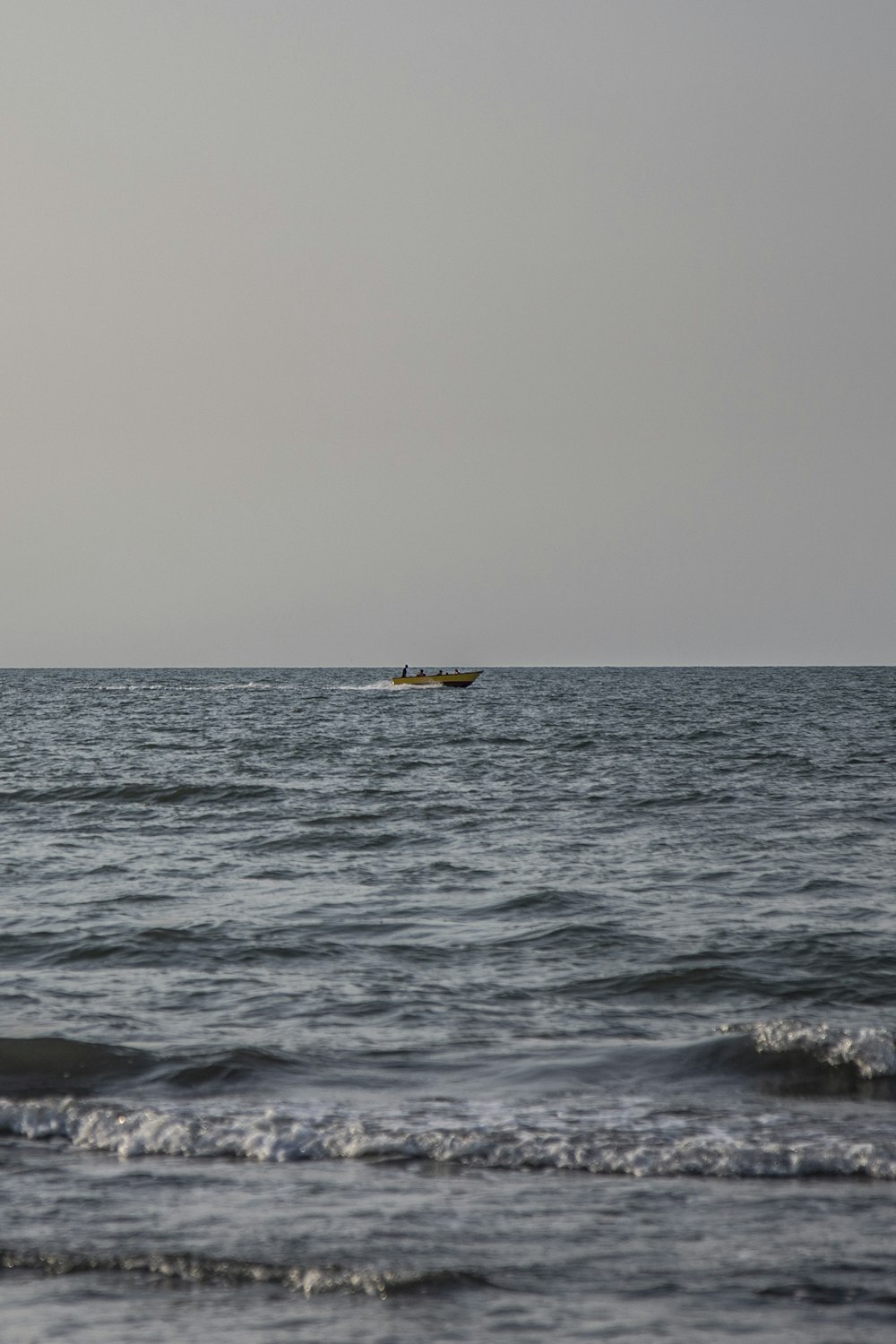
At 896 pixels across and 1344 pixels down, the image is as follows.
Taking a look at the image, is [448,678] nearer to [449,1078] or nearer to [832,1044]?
[832,1044]

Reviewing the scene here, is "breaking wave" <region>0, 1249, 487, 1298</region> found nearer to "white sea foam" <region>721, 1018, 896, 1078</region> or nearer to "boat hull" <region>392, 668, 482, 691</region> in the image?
"white sea foam" <region>721, 1018, 896, 1078</region>

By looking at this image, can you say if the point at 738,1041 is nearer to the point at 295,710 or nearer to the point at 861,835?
the point at 861,835


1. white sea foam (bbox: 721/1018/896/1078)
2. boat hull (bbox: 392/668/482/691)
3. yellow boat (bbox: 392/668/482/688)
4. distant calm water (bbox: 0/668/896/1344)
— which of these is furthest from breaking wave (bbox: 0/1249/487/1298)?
boat hull (bbox: 392/668/482/691)

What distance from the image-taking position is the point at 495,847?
21.7 m

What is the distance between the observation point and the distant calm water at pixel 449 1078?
241 inches

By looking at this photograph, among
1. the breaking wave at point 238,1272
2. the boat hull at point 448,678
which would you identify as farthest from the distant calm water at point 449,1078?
the boat hull at point 448,678

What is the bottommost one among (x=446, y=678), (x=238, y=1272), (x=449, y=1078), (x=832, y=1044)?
(x=238, y=1272)

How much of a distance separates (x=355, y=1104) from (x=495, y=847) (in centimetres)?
1268

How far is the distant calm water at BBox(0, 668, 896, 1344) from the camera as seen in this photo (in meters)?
6.12

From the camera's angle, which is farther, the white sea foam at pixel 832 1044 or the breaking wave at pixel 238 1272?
the white sea foam at pixel 832 1044

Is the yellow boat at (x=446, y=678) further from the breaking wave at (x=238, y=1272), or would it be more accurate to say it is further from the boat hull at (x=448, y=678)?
the breaking wave at (x=238, y=1272)

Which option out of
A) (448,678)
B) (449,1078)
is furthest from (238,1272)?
(448,678)

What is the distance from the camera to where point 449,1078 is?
9.75 metres

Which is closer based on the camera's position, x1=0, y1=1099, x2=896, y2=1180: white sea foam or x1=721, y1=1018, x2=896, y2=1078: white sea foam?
x1=0, y1=1099, x2=896, y2=1180: white sea foam
